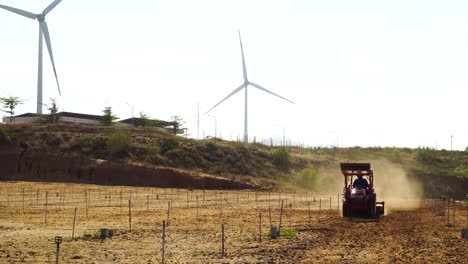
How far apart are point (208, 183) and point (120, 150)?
17013mm

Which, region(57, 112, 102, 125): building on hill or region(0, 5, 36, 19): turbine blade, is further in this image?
region(57, 112, 102, 125): building on hill

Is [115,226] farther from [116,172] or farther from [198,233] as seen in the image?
[116,172]

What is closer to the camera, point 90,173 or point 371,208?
point 371,208

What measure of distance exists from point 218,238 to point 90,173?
47799 mm

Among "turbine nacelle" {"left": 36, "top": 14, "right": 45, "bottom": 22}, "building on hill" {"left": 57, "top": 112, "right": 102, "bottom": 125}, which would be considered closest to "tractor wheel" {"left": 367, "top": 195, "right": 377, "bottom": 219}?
"turbine nacelle" {"left": 36, "top": 14, "right": 45, "bottom": 22}

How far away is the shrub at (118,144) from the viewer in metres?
75.4

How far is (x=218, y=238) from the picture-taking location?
24672 millimetres

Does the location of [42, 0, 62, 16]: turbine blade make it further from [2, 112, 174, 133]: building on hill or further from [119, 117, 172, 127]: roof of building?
[119, 117, 172, 127]: roof of building

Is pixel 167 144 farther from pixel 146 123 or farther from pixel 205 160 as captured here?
pixel 146 123

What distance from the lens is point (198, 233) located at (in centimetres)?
2634

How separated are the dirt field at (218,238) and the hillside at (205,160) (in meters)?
32.3

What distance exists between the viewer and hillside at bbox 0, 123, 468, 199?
Result: 72.3 meters

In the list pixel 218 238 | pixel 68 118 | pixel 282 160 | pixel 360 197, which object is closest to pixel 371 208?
pixel 360 197

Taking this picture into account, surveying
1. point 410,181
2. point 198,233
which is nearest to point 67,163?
point 198,233
